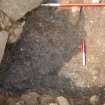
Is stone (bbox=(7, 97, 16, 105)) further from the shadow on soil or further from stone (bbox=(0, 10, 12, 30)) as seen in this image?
stone (bbox=(0, 10, 12, 30))

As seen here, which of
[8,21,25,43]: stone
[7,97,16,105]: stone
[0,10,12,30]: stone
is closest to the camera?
[7,97,16,105]: stone

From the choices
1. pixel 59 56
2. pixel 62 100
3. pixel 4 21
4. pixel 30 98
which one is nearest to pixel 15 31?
pixel 4 21

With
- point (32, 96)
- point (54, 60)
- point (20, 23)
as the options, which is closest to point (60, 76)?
point (54, 60)

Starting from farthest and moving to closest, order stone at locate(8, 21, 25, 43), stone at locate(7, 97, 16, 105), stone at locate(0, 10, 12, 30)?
stone at locate(8, 21, 25, 43)
stone at locate(0, 10, 12, 30)
stone at locate(7, 97, 16, 105)

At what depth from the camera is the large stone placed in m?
3.75

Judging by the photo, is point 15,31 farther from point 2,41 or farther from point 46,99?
point 46,99

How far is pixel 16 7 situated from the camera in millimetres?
3807

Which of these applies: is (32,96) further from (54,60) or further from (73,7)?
(73,7)

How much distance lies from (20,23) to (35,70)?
494mm

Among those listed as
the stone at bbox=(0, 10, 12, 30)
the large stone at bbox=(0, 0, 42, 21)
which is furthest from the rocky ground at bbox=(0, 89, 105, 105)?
the large stone at bbox=(0, 0, 42, 21)

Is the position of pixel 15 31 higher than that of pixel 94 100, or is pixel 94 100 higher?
pixel 15 31

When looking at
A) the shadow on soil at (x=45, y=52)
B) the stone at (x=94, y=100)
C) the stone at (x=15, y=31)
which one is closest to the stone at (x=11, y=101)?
the shadow on soil at (x=45, y=52)

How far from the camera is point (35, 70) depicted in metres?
3.87

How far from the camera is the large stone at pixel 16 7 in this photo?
3.75 metres
